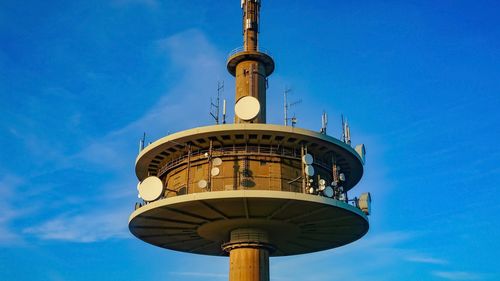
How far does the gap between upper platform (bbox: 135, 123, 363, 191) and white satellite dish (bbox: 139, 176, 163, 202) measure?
2.29m

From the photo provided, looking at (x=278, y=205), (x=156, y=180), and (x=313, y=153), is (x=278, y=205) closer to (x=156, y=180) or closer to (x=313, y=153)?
(x=313, y=153)

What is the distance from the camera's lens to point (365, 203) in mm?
34250

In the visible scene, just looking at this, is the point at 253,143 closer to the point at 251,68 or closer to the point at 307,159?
the point at 307,159

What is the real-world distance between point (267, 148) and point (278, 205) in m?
3.98

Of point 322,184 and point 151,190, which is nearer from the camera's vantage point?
point 322,184

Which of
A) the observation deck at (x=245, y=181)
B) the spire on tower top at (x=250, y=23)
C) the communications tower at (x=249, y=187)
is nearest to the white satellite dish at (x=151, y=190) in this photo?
the communications tower at (x=249, y=187)

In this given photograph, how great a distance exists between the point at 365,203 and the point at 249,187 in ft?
25.6

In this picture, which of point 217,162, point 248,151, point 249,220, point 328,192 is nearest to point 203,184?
point 217,162

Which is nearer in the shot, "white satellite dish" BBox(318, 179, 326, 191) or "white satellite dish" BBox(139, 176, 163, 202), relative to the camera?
"white satellite dish" BBox(318, 179, 326, 191)

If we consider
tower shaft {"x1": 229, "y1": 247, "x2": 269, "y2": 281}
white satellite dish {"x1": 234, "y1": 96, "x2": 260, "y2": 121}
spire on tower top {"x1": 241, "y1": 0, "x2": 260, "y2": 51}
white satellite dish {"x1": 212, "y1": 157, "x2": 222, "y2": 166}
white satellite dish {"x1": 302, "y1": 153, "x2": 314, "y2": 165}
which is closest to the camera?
white satellite dish {"x1": 212, "y1": 157, "x2": 222, "y2": 166}

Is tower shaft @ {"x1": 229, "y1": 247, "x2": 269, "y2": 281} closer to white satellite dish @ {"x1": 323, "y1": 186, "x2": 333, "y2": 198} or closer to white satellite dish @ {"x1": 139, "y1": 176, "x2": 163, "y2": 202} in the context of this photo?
white satellite dish @ {"x1": 323, "y1": 186, "x2": 333, "y2": 198}

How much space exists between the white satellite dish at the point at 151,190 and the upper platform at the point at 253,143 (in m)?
2.29

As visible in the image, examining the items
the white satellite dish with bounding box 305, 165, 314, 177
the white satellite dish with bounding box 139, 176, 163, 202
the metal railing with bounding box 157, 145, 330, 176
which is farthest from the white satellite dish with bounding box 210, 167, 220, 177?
the white satellite dish with bounding box 305, 165, 314, 177

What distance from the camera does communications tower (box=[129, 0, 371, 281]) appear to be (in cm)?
3084
